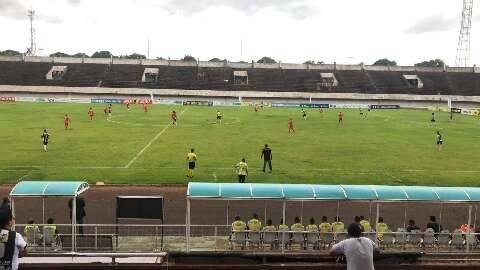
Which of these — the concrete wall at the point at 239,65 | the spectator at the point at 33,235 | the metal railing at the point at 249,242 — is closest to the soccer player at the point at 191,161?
the metal railing at the point at 249,242

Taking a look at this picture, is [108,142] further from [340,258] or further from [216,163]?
[340,258]

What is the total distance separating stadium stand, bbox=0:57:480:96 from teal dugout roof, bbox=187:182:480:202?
86.4 m

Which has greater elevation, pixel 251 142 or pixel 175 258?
pixel 251 142

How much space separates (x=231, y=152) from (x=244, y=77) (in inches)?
2965

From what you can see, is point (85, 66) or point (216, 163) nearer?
point (216, 163)

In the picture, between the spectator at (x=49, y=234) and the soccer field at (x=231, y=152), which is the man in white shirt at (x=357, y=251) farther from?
the soccer field at (x=231, y=152)

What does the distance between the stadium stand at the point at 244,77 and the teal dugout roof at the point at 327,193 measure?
86418mm

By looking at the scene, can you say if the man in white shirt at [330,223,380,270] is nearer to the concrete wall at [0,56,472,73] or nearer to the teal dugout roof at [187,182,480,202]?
the teal dugout roof at [187,182,480,202]

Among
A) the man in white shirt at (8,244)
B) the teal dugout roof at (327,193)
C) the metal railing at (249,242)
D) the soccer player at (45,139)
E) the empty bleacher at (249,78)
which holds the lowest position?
the metal railing at (249,242)

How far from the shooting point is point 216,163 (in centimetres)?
2809

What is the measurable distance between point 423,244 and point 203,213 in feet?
27.2

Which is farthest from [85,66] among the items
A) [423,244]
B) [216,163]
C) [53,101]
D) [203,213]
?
[423,244]

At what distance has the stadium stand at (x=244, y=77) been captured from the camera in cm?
9900

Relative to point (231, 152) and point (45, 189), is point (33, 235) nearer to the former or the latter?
point (45, 189)
